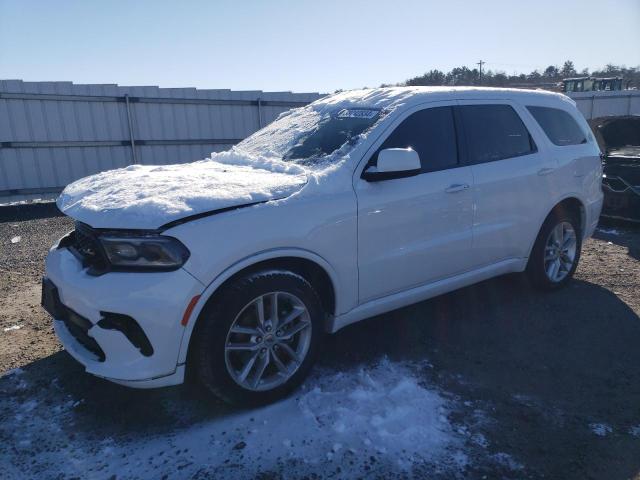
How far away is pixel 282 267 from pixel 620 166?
6.74 m

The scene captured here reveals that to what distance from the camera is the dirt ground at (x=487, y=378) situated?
2.54m

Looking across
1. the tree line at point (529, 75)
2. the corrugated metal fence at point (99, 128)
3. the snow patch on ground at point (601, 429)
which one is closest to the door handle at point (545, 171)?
the snow patch on ground at point (601, 429)

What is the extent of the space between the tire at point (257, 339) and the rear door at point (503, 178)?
1.65 meters

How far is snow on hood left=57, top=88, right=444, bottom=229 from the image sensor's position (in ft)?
8.48

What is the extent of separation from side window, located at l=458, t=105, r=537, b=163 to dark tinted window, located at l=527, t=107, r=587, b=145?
0.31m

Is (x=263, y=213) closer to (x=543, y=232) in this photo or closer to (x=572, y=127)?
(x=543, y=232)

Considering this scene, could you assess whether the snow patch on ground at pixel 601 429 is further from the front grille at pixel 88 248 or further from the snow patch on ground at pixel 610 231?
the snow patch on ground at pixel 610 231

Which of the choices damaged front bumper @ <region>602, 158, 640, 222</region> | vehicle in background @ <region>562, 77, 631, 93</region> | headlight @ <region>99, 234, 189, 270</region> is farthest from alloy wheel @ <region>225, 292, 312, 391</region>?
vehicle in background @ <region>562, 77, 631, 93</region>

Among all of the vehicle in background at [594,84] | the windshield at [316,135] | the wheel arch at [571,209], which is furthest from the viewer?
the vehicle in background at [594,84]

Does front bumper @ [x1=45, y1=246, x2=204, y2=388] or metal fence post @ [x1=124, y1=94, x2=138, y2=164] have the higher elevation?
metal fence post @ [x1=124, y1=94, x2=138, y2=164]

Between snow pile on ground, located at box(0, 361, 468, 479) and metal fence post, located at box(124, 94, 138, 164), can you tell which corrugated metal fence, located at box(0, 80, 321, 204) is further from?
snow pile on ground, located at box(0, 361, 468, 479)

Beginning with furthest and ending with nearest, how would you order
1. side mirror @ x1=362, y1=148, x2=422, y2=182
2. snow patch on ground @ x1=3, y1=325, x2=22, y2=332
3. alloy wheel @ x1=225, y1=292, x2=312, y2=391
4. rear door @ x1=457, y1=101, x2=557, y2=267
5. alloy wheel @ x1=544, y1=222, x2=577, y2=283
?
alloy wheel @ x1=544, y1=222, x2=577, y2=283, snow patch on ground @ x1=3, y1=325, x2=22, y2=332, rear door @ x1=457, y1=101, x2=557, y2=267, side mirror @ x1=362, y1=148, x2=422, y2=182, alloy wheel @ x1=225, y1=292, x2=312, y2=391

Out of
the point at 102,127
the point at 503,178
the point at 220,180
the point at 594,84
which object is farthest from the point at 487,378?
the point at 594,84

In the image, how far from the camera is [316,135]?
3.67 m
